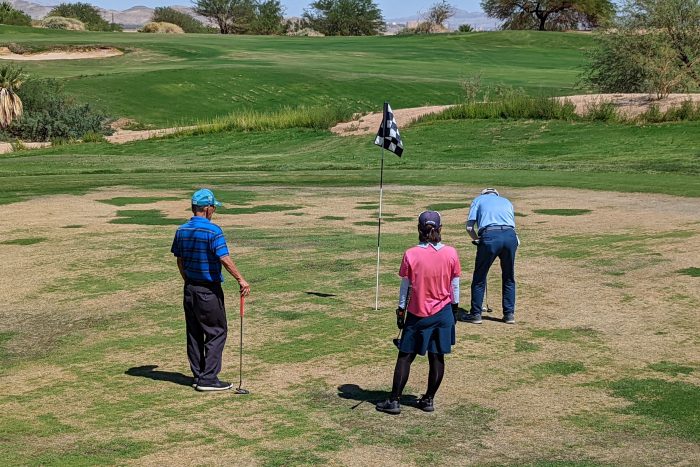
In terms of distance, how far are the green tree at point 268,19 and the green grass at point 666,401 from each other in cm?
13115

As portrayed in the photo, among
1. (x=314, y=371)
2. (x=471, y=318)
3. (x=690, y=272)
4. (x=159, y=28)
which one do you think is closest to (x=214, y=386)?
(x=314, y=371)

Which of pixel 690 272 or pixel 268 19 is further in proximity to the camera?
pixel 268 19

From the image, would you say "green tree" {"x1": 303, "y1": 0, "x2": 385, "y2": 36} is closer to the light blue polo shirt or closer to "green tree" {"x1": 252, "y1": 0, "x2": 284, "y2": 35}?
"green tree" {"x1": 252, "y1": 0, "x2": 284, "y2": 35}

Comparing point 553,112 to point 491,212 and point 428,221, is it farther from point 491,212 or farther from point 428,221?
point 428,221

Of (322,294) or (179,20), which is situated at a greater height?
(179,20)

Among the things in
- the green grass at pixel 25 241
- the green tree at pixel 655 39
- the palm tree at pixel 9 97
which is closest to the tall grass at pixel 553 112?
the green tree at pixel 655 39

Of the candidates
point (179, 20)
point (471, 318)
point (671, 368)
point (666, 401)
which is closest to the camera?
point (666, 401)

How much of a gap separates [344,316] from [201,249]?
11.6 feet

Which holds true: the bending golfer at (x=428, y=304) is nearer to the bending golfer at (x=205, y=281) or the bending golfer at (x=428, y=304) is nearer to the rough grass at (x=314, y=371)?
the rough grass at (x=314, y=371)

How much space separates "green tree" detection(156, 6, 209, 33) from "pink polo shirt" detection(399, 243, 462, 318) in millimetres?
143417

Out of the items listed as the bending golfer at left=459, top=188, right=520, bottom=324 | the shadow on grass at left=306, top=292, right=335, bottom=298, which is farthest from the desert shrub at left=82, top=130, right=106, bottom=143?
the bending golfer at left=459, top=188, right=520, bottom=324

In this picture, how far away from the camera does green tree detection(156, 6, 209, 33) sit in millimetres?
152500

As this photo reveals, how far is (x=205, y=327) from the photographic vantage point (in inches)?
433

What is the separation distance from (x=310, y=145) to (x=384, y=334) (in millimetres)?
29772
